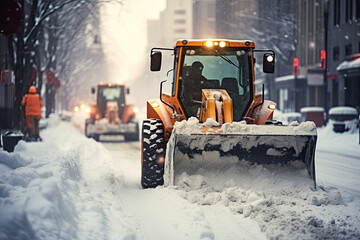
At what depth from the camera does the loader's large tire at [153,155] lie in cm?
852

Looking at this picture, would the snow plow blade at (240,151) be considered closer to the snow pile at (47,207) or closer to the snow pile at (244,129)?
the snow pile at (244,129)

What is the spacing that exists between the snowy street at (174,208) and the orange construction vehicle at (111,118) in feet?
37.7

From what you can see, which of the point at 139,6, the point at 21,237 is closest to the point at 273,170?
the point at 21,237

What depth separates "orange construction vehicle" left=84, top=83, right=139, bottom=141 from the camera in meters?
21.1

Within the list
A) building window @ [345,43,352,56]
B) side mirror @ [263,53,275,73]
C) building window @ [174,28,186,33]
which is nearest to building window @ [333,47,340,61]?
building window @ [345,43,352,56]

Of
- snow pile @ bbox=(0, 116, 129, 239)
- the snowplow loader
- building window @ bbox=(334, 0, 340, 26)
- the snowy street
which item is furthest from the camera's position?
building window @ bbox=(334, 0, 340, 26)

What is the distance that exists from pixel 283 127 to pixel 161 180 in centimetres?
214

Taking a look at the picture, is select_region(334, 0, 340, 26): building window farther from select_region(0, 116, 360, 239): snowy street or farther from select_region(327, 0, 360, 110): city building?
select_region(0, 116, 360, 239): snowy street

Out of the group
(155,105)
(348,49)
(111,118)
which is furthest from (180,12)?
(155,105)

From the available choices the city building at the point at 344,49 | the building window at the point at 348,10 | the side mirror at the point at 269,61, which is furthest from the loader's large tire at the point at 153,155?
the building window at the point at 348,10

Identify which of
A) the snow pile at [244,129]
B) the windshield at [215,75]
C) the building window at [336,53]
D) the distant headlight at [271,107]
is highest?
the building window at [336,53]

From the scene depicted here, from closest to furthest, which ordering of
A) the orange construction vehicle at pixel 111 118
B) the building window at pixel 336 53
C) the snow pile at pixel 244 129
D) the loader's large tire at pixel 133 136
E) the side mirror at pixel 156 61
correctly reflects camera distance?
1. the snow pile at pixel 244 129
2. the side mirror at pixel 156 61
3. the orange construction vehicle at pixel 111 118
4. the loader's large tire at pixel 133 136
5. the building window at pixel 336 53

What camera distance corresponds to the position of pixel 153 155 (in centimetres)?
851

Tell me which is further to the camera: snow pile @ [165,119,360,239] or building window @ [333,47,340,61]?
building window @ [333,47,340,61]
